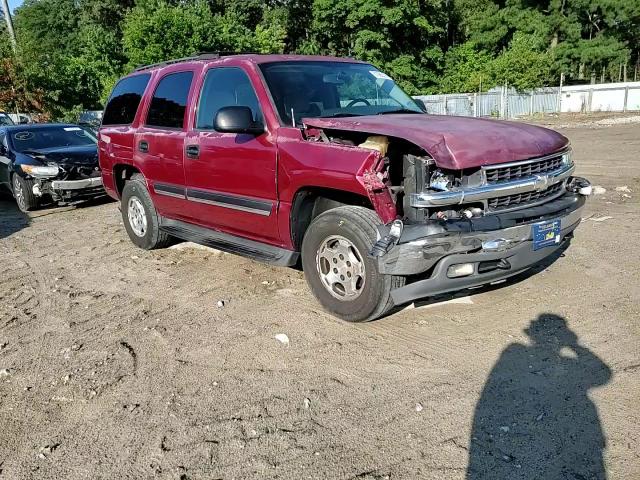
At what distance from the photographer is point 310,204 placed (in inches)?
172

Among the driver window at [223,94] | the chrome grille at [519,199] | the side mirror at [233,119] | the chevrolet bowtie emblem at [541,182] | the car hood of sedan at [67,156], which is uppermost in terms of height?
the driver window at [223,94]

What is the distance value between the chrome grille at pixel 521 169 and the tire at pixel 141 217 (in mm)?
3913

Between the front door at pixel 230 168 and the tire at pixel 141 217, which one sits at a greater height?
the front door at pixel 230 168

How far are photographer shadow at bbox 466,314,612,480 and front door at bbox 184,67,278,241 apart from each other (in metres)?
2.19

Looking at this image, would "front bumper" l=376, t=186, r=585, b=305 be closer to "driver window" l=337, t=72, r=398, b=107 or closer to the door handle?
"driver window" l=337, t=72, r=398, b=107

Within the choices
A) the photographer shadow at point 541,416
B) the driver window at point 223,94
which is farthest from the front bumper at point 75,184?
the photographer shadow at point 541,416

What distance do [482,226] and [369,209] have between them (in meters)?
0.81

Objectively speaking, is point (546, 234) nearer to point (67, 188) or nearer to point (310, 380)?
point (310, 380)

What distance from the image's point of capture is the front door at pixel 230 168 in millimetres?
4492

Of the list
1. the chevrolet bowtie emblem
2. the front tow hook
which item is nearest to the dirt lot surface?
the front tow hook

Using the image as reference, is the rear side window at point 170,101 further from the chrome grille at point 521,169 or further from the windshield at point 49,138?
the windshield at point 49,138

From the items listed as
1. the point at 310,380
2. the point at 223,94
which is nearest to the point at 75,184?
the point at 223,94

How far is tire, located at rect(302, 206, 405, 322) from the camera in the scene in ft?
12.3

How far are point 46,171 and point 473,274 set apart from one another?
8.16 m
